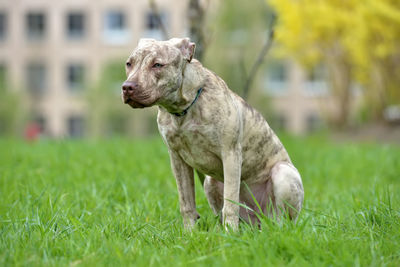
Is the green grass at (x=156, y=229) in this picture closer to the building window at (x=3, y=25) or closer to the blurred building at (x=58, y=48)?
the blurred building at (x=58, y=48)

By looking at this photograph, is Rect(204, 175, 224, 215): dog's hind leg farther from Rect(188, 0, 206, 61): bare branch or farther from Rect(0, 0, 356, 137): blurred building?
Rect(0, 0, 356, 137): blurred building

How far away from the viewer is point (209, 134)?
2.93m

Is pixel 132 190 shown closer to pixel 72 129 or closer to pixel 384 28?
pixel 384 28

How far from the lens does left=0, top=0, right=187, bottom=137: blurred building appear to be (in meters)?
33.9

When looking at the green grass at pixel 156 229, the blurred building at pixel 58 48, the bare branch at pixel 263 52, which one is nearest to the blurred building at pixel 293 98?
the blurred building at pixel 58 48

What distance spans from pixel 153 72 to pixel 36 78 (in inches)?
1344

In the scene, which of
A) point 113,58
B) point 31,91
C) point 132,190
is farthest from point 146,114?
point 132,190

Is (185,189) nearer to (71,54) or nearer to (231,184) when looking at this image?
(231,184)

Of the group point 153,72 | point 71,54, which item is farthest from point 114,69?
point 153,72

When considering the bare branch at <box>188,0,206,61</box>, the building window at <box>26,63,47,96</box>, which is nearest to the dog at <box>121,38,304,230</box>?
the bare branch at <box>188,0,206,61</box>

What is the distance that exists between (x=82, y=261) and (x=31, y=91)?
3412 cm

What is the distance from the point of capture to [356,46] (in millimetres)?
12703

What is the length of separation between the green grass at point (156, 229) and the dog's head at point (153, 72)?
0.82 metres

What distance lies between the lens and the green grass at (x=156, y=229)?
2445 millimetres
